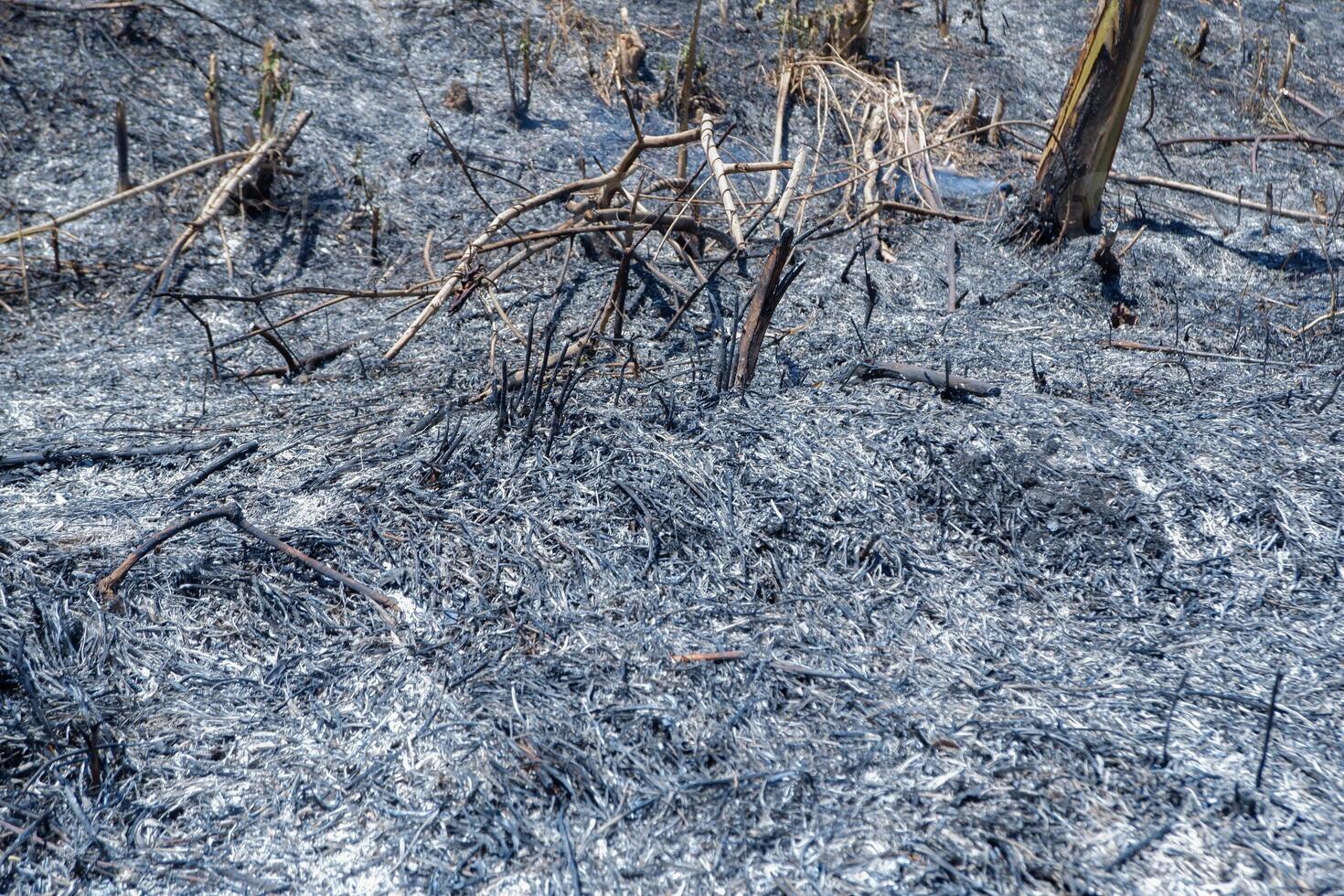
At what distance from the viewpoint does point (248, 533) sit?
9.15 ft

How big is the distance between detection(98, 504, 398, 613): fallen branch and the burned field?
0.02 meters

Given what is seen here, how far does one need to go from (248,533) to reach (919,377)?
85.8 inches

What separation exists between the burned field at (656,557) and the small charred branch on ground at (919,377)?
0.02m

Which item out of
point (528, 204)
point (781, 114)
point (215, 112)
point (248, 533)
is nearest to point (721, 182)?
point (528, 204)

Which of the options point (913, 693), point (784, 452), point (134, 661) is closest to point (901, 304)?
Answer: point (784, 452)

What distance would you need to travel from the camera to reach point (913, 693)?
242 cm

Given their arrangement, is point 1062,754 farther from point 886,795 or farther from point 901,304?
point 901,304

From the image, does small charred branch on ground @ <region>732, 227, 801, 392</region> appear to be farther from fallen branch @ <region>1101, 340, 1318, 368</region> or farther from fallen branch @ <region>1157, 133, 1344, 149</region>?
fallen branch @ <region>1157, 133, 1344, 149</region>

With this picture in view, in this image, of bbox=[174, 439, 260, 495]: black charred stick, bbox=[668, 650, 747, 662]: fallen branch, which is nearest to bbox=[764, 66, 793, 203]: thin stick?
bbox=[174, 439, 260, 495]: black charred stick

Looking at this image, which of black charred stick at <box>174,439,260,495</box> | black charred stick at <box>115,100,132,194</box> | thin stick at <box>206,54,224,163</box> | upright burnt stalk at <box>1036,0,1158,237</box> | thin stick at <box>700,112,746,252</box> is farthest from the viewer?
thin stick at <box>206,54,224,163</box>

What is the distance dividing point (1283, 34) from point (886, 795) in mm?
9170

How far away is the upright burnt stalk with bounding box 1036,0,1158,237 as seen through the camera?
516 cm

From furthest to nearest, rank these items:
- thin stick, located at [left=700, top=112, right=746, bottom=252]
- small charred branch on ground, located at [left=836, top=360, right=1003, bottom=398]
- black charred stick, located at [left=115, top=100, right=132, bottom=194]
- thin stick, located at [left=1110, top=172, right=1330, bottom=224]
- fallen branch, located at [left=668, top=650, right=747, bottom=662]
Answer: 1. thin stick, located at [left=1110, top=172, right=1330, bottom=224]
2. black charred stick, located at [left=115, top=100, right=132, bottom=194]
3. thin stick, located at [left=700, top=112, right=746, bottom=252]
4. small charred branch on ground, located at [left=836, top=360, right=1003, bottom=398]
5. fallen branch, located at [left=668, top=650, right=747, bottom=662]

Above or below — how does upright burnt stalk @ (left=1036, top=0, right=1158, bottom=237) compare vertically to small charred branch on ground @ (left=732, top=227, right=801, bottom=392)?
above
